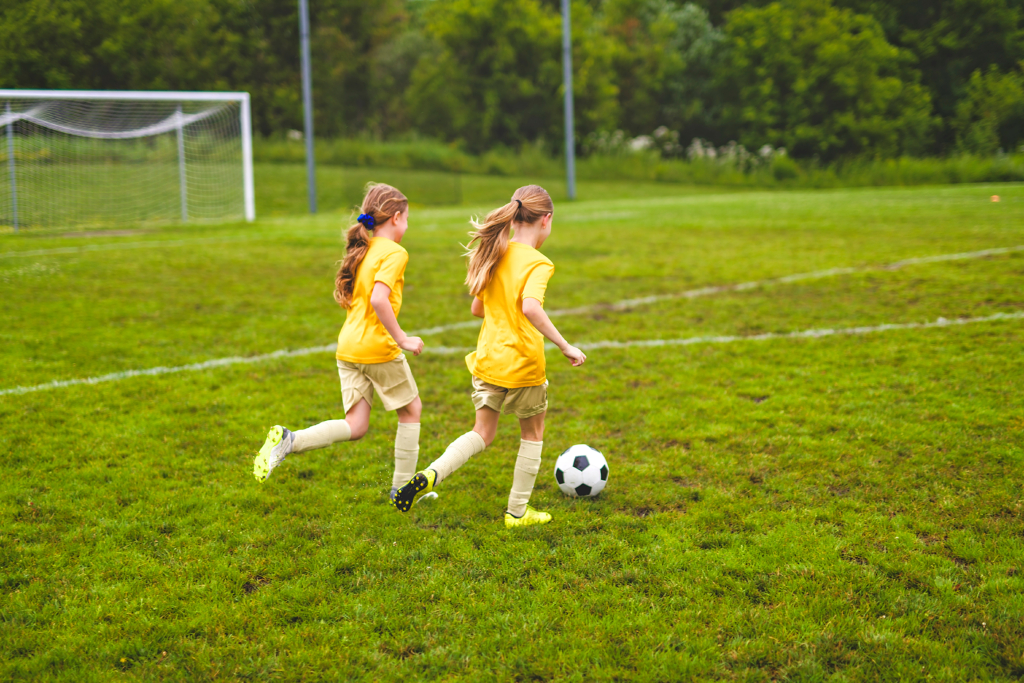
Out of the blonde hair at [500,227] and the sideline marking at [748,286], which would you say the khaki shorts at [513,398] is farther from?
the sideline marking at [748,286]

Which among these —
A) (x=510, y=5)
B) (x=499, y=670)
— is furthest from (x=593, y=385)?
(x=510, y=5)

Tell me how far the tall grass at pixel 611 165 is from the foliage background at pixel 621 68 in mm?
2498

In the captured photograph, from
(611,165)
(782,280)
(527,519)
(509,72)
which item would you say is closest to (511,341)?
(527,519)

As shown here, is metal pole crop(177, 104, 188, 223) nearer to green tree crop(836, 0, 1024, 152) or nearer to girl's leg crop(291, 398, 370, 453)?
girl's leg crop(291, 398, 370, 453)

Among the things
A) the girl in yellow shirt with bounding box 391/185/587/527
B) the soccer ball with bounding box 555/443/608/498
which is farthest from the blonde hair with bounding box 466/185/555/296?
the soccer ball with bounding box 555/443/608/498

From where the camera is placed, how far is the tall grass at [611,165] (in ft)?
100

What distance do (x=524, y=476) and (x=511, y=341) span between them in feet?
2.18

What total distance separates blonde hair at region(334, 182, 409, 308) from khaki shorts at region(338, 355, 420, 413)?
1.18 feet

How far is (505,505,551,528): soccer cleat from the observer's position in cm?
385

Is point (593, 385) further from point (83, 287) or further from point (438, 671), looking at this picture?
point (83, 287)

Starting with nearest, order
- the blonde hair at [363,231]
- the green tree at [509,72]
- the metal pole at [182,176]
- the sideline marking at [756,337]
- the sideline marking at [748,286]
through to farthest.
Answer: the blonde hair at [363,231] → the sideline marking at [756,337] → the sideline marking at [748,286] → the metal pole at [182,176] → the green tree at [509,72]

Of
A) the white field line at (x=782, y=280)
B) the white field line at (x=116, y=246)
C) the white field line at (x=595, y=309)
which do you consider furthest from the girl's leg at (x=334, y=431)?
the white field line at (x=116, y=246)

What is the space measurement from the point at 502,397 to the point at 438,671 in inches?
55.2

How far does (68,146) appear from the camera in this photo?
18.7m
